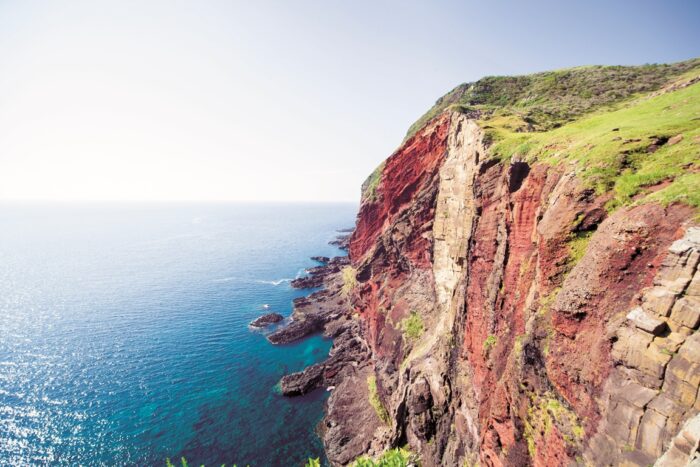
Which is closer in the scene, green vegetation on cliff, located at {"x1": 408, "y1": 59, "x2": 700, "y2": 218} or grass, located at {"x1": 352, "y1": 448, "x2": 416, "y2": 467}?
green vegetation on cliff, located at {"x1": 408, "y1": 59, "x2": 700, "y2": 218}

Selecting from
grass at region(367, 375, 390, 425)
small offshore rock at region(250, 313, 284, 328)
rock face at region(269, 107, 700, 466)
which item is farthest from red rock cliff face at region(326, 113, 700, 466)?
small offshore rock at region(250, 313, 284, 328)

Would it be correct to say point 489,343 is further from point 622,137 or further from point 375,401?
point 375,401

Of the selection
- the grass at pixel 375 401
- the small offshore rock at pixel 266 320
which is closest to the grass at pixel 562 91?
the grass at pixel 375 401

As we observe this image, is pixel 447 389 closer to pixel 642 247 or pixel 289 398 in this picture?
pixel 642 247

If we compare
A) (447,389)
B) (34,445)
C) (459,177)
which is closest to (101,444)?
(34,445)

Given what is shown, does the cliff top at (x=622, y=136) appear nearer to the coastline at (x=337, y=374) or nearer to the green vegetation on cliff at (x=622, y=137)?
the green vegetation on cliff at (x=622, y=137)

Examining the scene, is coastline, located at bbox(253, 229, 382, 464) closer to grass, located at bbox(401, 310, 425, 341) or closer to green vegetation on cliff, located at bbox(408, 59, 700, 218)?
grass, located at bbox(401, 310, 425, 341)
